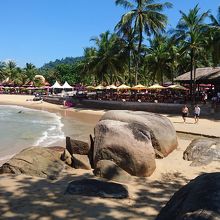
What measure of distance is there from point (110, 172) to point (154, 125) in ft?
9.77

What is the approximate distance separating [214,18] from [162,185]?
25.5 m

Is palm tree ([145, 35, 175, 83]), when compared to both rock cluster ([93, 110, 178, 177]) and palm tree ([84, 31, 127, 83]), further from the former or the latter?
rock cluster ([93, 110, 178, 177])

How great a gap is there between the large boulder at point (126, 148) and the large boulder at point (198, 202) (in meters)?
5.09

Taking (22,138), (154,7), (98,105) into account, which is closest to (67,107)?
(98,105)

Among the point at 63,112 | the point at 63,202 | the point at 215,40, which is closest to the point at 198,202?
the point at 63,202

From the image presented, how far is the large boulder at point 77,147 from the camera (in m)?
11.3

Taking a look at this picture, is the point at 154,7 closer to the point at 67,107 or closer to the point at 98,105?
the point at 98,105

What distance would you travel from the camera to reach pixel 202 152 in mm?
12414

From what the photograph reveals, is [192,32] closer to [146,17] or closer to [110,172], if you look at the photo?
[146,17]

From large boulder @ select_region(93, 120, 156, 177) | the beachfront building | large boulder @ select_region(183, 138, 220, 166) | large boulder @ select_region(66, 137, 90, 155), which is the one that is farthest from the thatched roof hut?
large boulder @ select_region(93, 120, 156, 177)

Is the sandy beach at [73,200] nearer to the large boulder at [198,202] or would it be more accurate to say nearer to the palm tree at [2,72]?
the large boulder at [198,202]

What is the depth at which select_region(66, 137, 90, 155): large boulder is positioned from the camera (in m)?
11.3

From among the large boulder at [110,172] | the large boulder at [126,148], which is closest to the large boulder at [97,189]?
the large boulder at [110,172]

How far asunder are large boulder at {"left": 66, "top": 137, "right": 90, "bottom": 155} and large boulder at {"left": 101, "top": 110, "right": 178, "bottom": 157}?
104 cm
